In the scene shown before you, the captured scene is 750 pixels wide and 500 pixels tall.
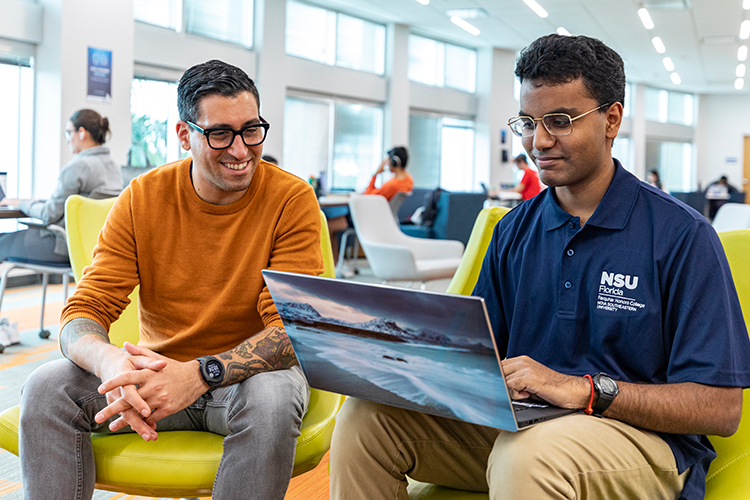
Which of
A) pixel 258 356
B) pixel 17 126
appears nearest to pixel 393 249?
pixel 258 356

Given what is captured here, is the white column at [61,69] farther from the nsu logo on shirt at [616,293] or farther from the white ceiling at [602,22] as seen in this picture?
the nsu logo on shirt at [616,293]

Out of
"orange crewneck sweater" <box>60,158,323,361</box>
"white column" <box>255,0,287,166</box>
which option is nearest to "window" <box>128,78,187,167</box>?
"white column" <box>255,0,287,166</box>

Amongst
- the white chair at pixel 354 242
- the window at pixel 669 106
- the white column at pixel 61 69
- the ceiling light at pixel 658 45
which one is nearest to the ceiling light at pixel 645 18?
the ceiling light at pixel 658 45

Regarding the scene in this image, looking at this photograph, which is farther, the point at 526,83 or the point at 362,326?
the point at 526,83

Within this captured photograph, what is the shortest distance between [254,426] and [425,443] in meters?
0.32

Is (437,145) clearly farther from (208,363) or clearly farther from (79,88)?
(208,363)

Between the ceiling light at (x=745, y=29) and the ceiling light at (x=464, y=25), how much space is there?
3.91 meters

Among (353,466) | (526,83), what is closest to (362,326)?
(353,466)

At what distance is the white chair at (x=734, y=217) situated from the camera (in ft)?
13.3

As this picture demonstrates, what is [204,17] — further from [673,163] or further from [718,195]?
[673,163]

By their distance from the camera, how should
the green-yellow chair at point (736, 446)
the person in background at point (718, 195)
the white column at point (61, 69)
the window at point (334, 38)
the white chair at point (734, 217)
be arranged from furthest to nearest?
the person in background at point (718, 195) < the window at point (334, 38) < the white column at point (61, 69) < the white chair at point (734, 217) < the green-yellow chair at point (736, 446)

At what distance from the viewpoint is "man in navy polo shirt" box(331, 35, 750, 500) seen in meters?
1.00

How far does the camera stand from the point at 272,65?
8.30 meters

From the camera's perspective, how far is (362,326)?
3.10ft
